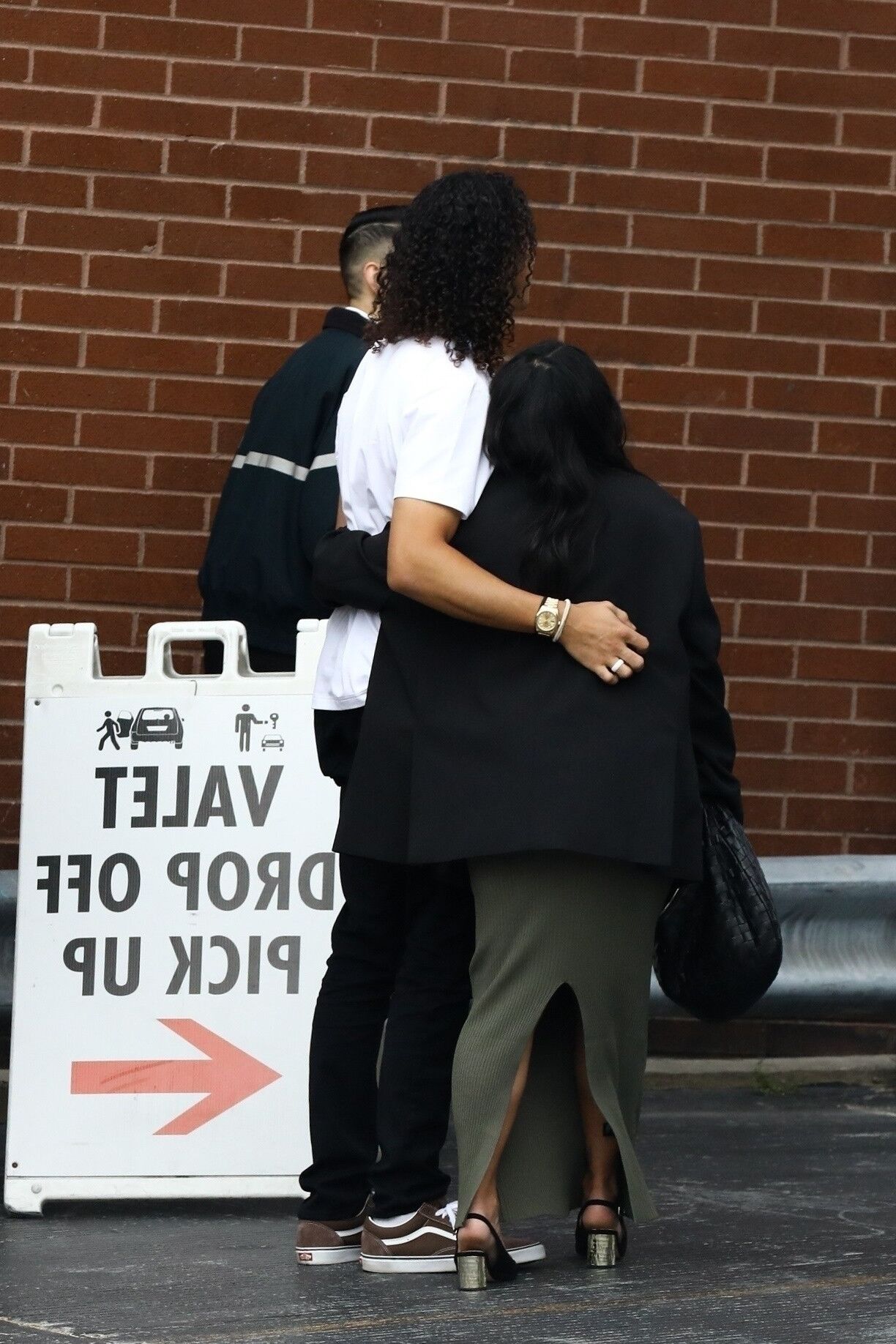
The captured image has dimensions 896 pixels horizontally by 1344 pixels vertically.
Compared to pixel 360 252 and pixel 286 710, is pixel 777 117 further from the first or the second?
pixel 286 710

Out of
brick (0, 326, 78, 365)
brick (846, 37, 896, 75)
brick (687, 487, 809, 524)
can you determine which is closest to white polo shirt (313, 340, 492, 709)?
brick (0, 326, 78, 365)

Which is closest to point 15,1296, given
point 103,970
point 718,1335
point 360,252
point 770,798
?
point 103,970

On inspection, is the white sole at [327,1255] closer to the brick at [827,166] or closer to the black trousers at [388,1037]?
the black trousers at [388,1037]

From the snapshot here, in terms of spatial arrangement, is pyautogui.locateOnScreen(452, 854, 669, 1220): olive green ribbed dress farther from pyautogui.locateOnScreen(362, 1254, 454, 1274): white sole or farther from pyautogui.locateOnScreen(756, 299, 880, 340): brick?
pyautogui.locateOnScreen(756, 299, 880, 340): brick

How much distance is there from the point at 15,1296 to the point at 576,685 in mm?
1307

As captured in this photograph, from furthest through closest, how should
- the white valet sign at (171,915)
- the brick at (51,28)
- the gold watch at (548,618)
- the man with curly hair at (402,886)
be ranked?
the brick at (51,28)
the white valet sign at (171,915)
the man with curly hair at (402,886)
the gold watch at (548,618)

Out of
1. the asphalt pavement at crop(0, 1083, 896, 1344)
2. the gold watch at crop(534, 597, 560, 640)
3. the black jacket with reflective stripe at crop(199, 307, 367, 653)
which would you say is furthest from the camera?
the black jacket with reflective stripe at crop(199, 307, 367, 653)

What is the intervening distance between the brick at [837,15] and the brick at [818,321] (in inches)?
28.1

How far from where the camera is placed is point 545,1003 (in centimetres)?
318

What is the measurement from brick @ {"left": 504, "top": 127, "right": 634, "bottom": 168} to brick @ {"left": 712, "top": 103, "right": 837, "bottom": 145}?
249 millimetres

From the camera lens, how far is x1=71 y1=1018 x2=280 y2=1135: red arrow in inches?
151

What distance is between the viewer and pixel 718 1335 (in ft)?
9.61

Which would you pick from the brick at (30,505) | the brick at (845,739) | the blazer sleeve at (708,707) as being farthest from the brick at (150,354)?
the blazer sleeve at (708,707)

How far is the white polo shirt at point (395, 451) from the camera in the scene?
3.18 meters
